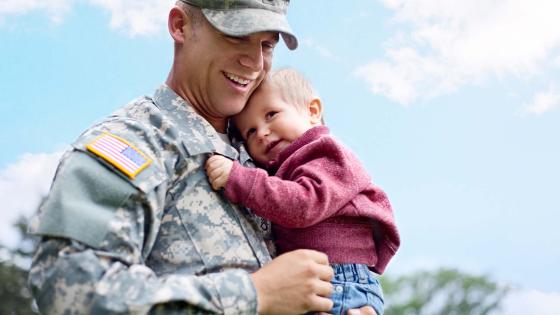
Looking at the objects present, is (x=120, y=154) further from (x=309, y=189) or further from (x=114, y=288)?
(x=309, y=189)

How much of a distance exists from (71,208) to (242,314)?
58cm

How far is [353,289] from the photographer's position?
2.51m

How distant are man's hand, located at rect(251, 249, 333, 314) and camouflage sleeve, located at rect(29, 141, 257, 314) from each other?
58 mm

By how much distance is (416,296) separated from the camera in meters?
20.9

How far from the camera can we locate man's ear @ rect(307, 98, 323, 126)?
2926 millimetres

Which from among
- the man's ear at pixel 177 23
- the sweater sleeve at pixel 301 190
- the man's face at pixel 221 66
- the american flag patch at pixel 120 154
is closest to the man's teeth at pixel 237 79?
the man's face at pixel 221 66

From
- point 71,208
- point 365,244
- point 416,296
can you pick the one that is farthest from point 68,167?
point 416,296

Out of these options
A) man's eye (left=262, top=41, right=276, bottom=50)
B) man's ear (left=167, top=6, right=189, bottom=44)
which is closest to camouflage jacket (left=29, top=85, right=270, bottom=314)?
man's ear (left=167, top=6, right=189, bottom=44)

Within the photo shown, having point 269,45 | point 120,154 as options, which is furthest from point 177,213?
point 269,45

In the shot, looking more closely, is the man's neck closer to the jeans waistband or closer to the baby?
the baby

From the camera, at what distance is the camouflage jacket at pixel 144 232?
6.56 ft

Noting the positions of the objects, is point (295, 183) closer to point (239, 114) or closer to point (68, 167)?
point (239, 114)

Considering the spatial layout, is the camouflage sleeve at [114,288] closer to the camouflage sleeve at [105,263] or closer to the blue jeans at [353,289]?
the camouflage sleeve at [105,263]

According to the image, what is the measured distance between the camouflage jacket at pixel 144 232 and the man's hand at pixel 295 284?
59 millimetres
